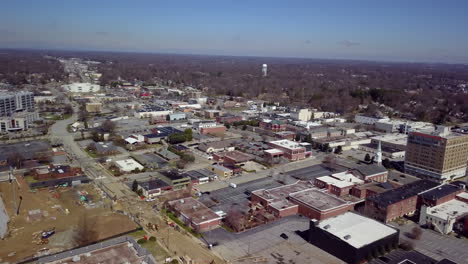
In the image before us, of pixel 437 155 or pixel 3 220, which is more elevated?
pixel 437 155

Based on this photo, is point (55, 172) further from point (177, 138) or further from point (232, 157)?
point (232, 157)

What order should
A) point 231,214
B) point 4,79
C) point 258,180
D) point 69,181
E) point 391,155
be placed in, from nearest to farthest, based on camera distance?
point 231,214, point 69,181, point 258,180, point 391,155, point 4,79

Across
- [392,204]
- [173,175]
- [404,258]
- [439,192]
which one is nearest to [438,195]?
[439,192]

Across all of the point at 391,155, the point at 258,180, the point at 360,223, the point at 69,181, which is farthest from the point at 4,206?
the point at 391,155

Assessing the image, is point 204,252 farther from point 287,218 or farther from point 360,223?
point 360,223

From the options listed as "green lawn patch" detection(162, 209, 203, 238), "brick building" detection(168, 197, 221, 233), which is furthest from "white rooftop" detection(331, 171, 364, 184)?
"green lawn patch" detection(162, 209, 203, 238)
